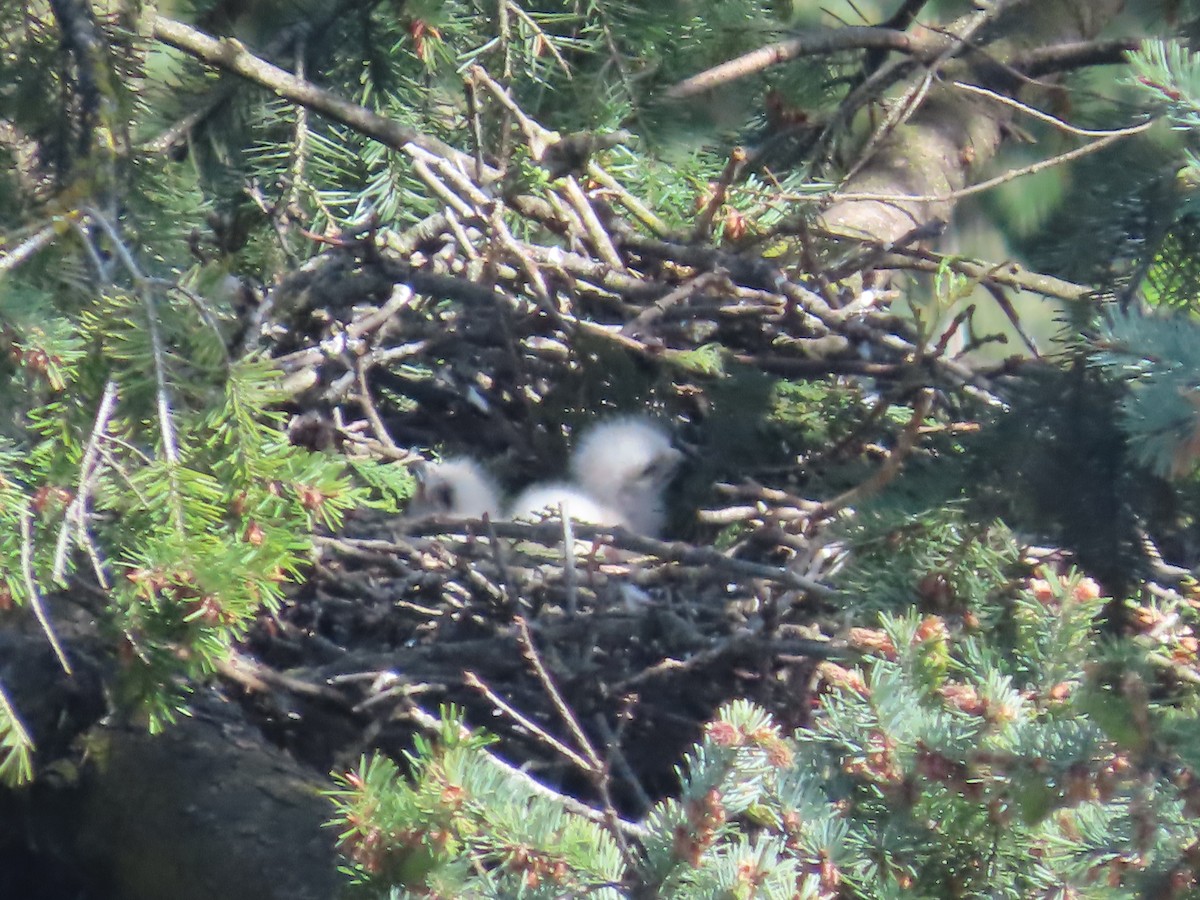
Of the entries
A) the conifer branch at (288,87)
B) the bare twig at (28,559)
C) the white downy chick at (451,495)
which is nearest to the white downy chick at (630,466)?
Answer: the white downy chick at (451,495)

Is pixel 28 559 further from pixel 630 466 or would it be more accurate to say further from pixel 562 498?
pixel 630 466

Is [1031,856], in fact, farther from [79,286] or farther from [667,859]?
[79,286]

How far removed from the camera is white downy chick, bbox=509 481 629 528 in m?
2.91

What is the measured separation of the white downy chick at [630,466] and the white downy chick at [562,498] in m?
0.05

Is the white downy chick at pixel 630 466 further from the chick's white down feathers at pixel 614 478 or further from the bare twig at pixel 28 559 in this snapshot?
the bare twig at pixel 28 559

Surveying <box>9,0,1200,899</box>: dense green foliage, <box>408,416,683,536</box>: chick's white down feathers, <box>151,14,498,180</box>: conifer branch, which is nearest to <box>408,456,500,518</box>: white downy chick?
<box>408,416,683,536</box>: chick's white down feathers

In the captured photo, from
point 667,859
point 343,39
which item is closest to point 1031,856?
point 667,859

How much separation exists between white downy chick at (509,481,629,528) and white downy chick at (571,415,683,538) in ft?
0.17

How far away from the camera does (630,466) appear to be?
315 cm

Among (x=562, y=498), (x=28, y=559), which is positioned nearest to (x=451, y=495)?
(x=562, y=498)

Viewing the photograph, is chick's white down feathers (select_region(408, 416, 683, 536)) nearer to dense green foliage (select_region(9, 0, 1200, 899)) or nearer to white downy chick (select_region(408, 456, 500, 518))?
white downy chick (select_region(408, 456, 500, 518))

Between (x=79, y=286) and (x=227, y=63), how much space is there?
828 mm

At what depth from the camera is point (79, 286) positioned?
124cm

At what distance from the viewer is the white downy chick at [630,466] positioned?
3109 millimetres
